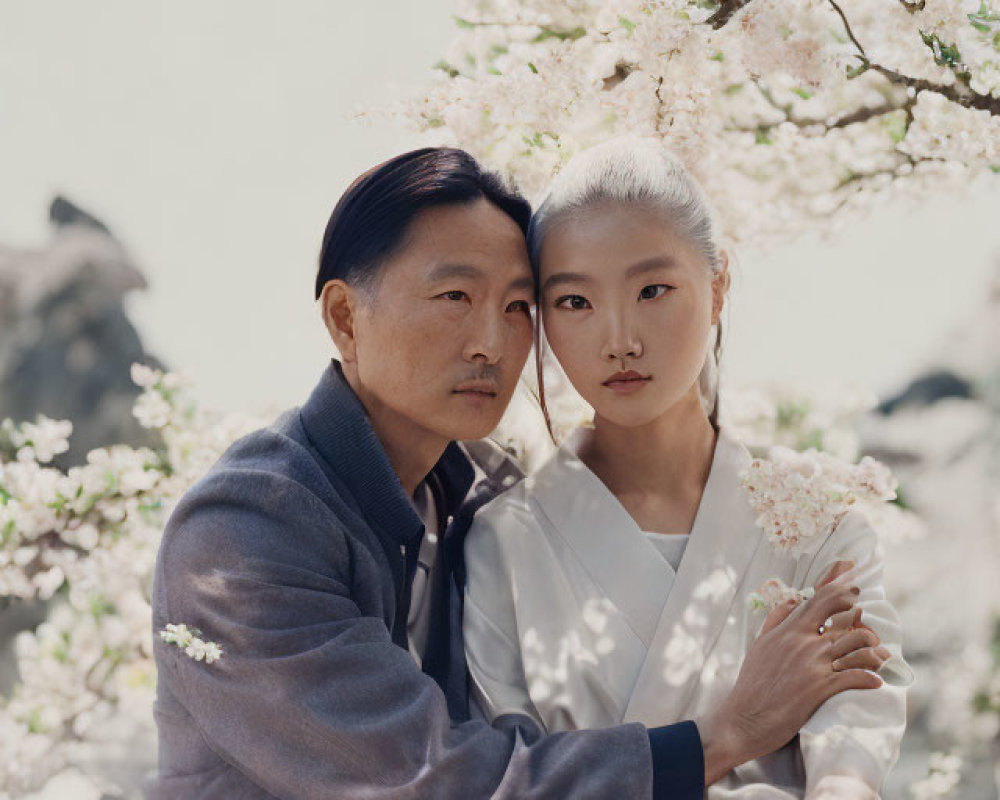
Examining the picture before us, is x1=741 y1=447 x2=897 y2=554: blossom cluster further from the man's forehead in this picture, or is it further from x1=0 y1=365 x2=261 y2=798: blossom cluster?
x1=0 y1=365 x2=261 y2=798: blossom cluster

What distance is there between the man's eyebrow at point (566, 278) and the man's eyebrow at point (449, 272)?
0.18m

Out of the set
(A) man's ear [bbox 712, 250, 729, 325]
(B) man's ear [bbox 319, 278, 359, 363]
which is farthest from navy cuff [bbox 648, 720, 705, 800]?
(B) man's ear [bbox 319, 278, 359, 363]

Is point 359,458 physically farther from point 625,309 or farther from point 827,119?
point 827,119

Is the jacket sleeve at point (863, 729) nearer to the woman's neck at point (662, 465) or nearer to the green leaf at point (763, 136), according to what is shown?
the woman's neck at point (662, 465)

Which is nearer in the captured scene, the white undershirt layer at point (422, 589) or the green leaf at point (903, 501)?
the white undershirt layer at point (422, 589)

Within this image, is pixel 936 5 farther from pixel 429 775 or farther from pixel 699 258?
pixel 429 775

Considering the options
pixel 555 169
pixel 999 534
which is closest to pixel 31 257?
pixel 555 169

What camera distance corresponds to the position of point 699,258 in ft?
8.54

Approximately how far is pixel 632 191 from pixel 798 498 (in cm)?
80

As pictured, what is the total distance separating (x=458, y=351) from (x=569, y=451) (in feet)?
1.54

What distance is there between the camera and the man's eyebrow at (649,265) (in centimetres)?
248

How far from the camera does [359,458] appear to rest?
260 cm

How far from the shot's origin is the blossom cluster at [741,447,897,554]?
262cm

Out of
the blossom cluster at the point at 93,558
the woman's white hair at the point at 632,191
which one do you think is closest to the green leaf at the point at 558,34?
the woman's white hair at the point at 632,191
